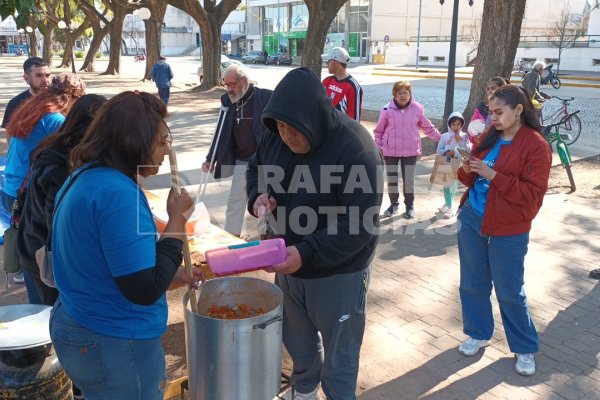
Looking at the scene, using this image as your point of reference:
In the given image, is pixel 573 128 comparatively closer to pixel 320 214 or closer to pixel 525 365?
pixel 525 365

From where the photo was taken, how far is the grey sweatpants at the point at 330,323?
2643mm

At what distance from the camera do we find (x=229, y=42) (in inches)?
3187

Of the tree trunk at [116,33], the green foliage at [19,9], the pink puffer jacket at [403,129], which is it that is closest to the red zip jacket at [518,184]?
the green foliage at [19,9]

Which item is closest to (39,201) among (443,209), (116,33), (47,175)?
(47,175)

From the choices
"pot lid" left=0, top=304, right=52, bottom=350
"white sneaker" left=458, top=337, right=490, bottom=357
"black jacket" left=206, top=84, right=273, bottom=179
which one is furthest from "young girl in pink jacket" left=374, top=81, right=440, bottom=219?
"pot lid" left=0, top=304, right=52, bottom=350

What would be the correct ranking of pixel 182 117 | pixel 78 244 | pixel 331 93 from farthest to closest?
pixel 182 117, pixel 331 93, pixel 78 244

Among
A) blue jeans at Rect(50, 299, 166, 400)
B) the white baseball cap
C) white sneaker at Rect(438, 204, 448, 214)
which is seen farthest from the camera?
white sneaker at Rect(438, 204, 448, 214)

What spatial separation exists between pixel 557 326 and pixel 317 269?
2.58m

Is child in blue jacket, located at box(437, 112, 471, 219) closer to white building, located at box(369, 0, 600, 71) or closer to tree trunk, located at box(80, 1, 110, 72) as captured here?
tree trunk, located at box(80, 1, 110, 72)

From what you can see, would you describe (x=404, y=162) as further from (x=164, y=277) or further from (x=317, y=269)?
(x=164, y=277)

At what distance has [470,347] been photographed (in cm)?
381

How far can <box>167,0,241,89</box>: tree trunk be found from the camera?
846 inches

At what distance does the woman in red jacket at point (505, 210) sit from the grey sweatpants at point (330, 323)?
1130 mm

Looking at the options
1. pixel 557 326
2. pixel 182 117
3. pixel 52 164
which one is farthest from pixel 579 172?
pixel 182 117
